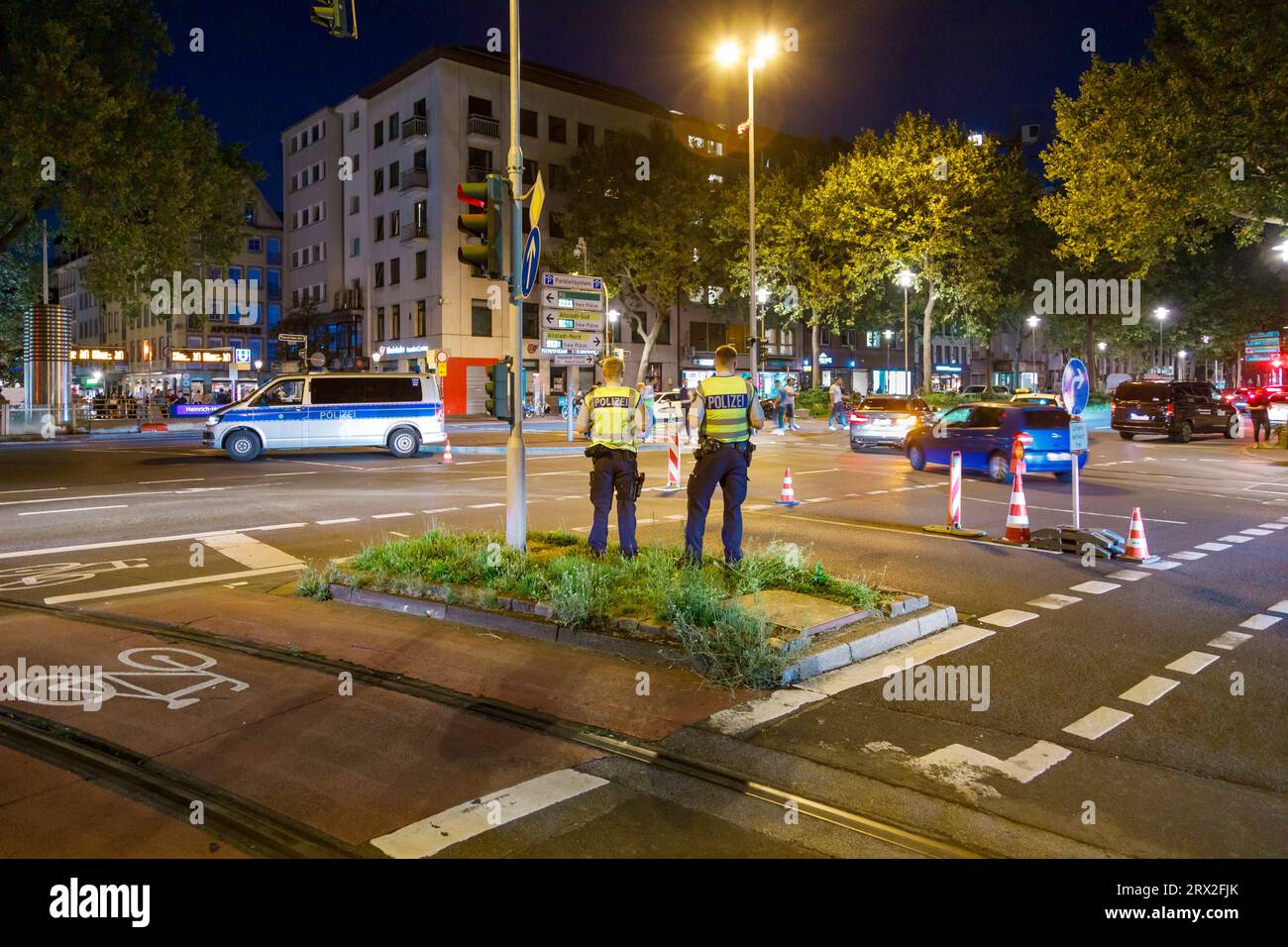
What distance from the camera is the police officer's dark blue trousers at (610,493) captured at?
8.74 metres

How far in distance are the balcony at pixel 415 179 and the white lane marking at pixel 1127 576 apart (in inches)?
→ 1850

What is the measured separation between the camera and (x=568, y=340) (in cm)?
2394

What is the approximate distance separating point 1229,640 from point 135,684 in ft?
24.8

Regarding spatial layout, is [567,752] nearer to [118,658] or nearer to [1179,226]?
[118,658]

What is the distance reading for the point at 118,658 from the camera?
6402mm

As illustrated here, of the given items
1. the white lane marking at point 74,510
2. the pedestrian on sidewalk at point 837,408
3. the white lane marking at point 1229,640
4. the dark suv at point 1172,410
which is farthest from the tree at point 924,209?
the white lane marking at point 1229,640

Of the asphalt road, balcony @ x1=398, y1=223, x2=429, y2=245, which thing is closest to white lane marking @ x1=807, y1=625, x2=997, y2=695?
the asphalt road

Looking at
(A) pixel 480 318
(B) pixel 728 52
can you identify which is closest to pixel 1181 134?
(B) pixel 728 52

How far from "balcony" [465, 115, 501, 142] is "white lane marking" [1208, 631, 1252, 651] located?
4909 centimetres

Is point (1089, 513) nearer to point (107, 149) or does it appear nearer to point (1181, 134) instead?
point (1181, 134)

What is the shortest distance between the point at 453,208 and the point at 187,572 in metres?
44.5

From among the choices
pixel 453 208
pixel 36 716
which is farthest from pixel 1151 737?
pixel 453 208

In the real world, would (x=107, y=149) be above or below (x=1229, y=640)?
above

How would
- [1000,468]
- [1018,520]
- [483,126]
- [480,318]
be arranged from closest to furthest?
[1018,520] → [1000,468] → [483,126] → [480,318]
